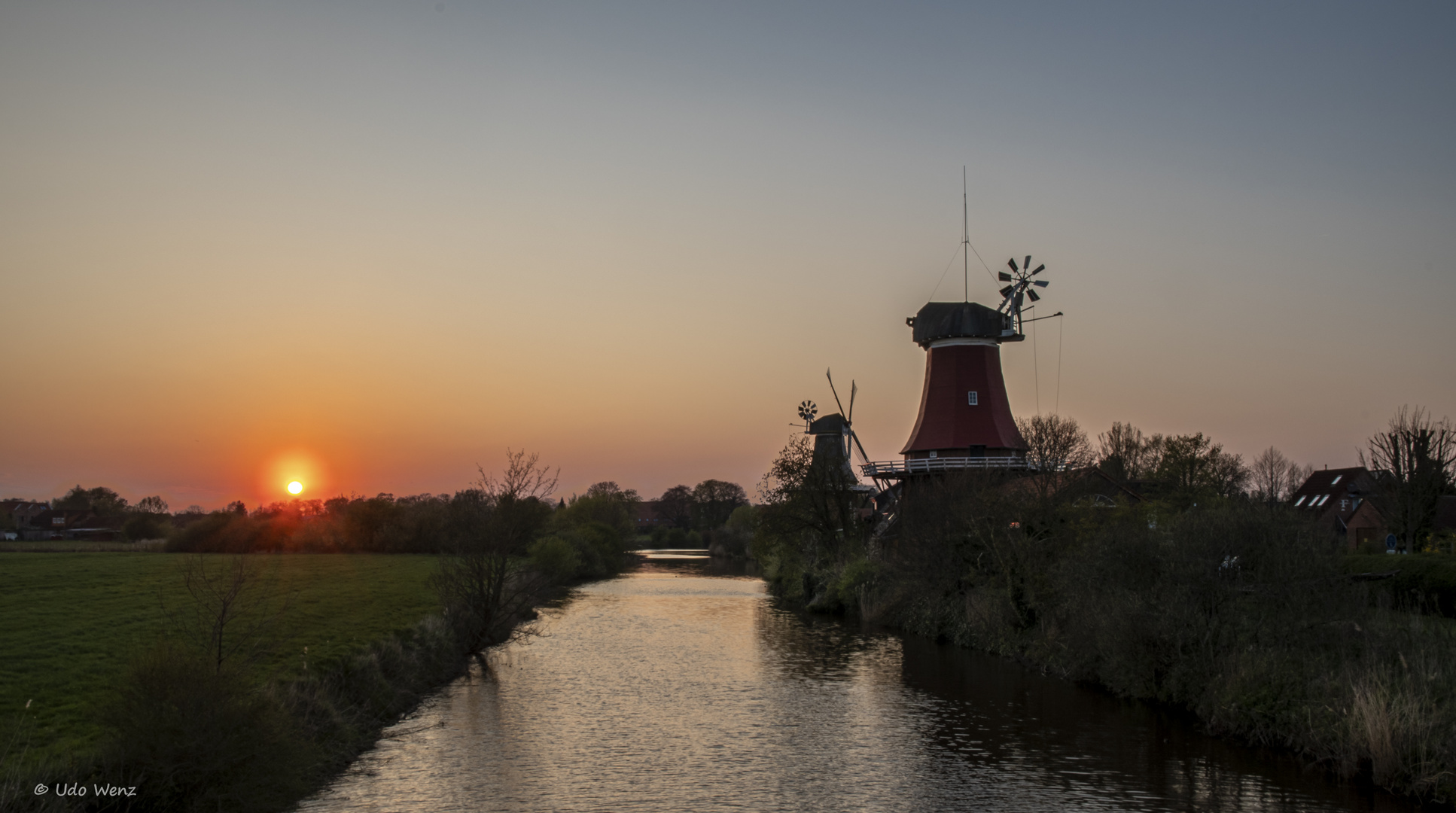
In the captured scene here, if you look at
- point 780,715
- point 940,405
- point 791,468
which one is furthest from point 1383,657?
point 791,468

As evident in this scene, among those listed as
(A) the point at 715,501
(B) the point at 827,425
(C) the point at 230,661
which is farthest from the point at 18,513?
(C) the point at 230,661

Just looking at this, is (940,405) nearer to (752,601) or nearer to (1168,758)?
(752,601)

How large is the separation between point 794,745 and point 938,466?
81.4 feet

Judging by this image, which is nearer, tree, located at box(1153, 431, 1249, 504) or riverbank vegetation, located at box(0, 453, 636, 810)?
riverbank vegetation, located at box(0, 453, 636, 810)

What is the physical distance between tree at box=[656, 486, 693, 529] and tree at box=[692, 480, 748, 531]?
321 cm

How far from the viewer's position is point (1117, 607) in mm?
19453

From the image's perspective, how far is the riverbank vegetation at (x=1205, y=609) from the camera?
13.8 meters

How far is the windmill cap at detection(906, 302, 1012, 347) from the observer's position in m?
42.9

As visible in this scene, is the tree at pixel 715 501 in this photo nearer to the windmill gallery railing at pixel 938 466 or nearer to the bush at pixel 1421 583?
the windmill gallery railing at pixel 938 466

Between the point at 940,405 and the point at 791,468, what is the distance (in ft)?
31.3

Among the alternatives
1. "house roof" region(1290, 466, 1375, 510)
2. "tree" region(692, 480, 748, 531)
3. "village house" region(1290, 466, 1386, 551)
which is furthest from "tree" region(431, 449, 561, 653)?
"tree" region(692, 480, 748, 531)

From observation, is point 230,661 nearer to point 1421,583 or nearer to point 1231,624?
point 1231,624

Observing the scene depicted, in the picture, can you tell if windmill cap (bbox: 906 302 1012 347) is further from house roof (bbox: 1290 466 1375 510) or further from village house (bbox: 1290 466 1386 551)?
house roof (bbox: 1290 466 1375 510)

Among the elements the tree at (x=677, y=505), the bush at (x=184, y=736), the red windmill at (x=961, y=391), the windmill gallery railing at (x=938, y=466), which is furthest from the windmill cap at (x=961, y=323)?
the tree at (x=677, y=505)
